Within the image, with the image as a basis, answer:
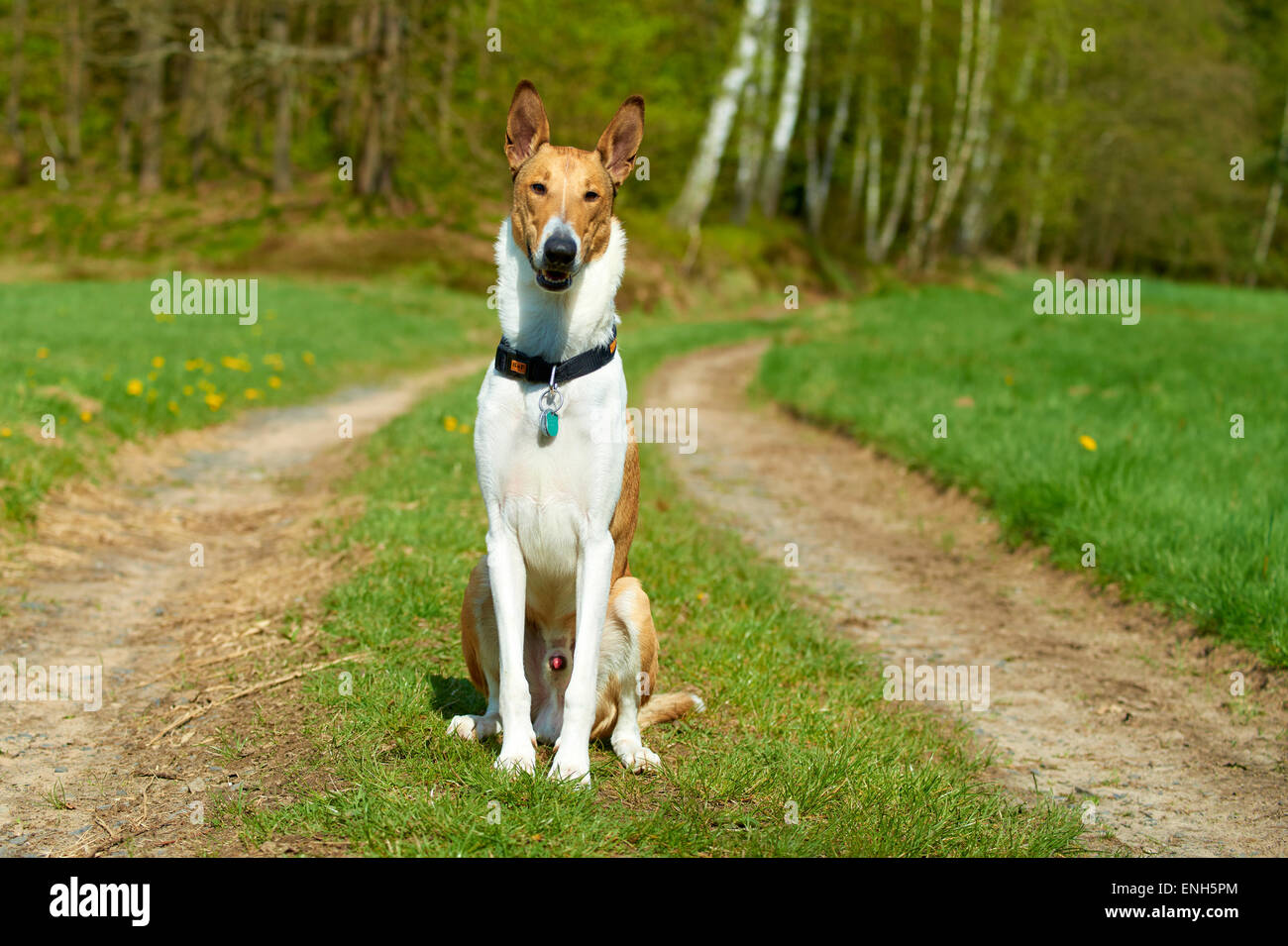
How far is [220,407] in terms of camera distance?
11680 mm

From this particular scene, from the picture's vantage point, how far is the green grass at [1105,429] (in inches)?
267

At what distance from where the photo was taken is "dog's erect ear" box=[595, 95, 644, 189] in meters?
4.15

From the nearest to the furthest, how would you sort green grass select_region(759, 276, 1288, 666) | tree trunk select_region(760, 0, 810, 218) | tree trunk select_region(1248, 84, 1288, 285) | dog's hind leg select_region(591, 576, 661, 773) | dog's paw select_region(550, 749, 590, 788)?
dog's paw select_region(550, 749, 590, 788)
dog's hind leg select_region(591, 576, 661, 773)
green grass select_region(759, 276, 1288, 666)
tree trunk select_region(760, 0, 810, 218)
tree trunk select_region(1248, 84, 1288, 285)

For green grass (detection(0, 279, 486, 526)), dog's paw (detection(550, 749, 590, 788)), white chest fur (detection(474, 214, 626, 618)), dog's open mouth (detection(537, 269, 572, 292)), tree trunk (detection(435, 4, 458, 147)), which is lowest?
green grass (detection(0, 279, 486, 526))

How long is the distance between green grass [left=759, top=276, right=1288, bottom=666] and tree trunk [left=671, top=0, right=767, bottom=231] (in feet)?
31.3

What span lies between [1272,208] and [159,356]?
55377mm

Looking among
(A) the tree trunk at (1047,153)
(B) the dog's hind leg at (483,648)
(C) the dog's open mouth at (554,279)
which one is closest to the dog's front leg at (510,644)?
(B) the dog's hind leg at (483,648)

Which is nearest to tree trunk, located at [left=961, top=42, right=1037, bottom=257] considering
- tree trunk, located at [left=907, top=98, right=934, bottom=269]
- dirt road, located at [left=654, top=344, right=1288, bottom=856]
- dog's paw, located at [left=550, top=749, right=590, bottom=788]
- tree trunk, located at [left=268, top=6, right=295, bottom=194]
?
tree trunk, located at [left=907, top=98, right=934, bottom=269]

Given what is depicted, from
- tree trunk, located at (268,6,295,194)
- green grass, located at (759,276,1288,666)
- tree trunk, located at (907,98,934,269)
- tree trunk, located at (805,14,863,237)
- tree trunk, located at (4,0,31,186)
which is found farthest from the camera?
tree trunk, located at (805,14,863,237)

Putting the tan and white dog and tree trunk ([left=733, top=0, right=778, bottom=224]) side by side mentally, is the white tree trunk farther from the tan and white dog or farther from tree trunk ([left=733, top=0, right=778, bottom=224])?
the tan and white dog

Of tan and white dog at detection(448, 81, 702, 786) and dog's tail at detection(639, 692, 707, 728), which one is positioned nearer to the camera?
tan and white dog at detection(448, 81, 702, 786)

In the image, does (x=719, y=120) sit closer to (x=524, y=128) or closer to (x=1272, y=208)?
(x=524, y=128)

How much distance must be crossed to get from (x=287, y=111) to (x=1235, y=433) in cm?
2667
